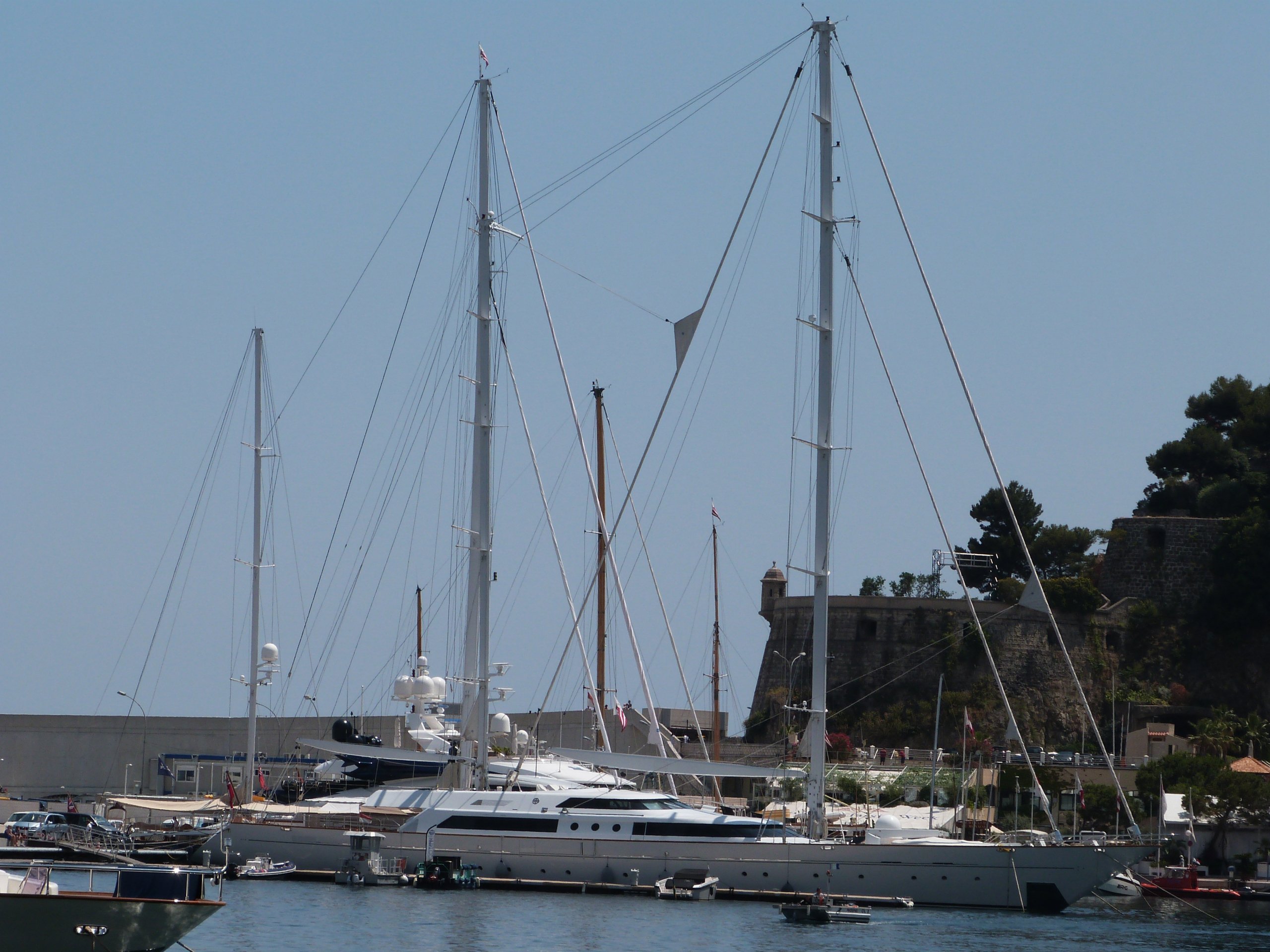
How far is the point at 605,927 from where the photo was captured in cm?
3141

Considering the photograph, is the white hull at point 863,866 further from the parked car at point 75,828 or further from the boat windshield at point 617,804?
the parked car at point 75,828

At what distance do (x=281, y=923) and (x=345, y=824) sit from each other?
7.85m

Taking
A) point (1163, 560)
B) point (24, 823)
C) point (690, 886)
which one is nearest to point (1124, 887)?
point (690, 886)

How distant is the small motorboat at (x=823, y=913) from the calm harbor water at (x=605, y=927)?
30 cm

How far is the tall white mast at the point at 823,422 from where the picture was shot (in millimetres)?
35312

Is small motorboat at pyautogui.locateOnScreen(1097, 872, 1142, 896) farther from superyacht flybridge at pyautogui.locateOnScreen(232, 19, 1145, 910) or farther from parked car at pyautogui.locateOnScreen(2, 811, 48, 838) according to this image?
parked car at pyautogui.locateOnScreen(2, 811, 48, 838)

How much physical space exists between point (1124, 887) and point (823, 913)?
52.8 feet

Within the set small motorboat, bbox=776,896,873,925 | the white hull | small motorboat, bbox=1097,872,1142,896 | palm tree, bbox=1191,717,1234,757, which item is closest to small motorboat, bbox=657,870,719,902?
the white hull

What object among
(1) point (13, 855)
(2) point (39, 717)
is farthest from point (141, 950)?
(2) point (39, 717)

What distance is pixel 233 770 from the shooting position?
56.5 meters

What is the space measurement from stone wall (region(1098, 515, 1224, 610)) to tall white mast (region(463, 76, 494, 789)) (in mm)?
46186

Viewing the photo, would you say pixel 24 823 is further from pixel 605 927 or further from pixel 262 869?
pixel 605 927

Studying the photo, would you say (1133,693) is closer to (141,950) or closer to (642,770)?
(642,770)

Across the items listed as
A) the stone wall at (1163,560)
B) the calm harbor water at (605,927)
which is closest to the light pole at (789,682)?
the stone wall at (1163,560)
